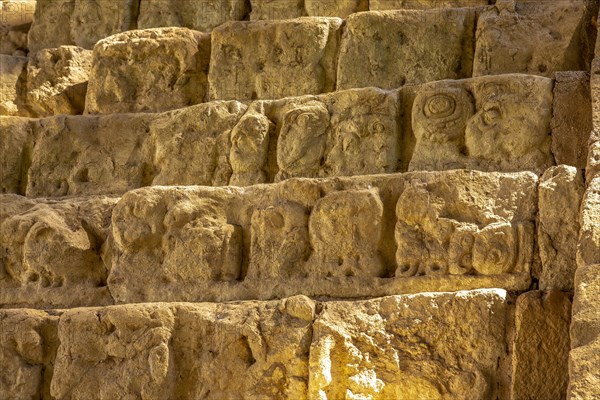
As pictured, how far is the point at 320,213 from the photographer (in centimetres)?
659

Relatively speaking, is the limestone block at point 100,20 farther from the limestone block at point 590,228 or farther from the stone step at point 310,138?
the limestone block at point 590,228

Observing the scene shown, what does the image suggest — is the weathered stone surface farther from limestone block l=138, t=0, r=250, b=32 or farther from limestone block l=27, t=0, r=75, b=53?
limestone block l=27, t=0, r=75, b=53

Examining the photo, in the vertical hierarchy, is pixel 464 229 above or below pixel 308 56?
below

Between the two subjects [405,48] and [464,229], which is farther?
[405,48]

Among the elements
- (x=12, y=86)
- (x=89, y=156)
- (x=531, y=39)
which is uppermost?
(x=531, y=39)

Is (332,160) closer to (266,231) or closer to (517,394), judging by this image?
(266,231)

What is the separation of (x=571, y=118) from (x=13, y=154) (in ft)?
13.3

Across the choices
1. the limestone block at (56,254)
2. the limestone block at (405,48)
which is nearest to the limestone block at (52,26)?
the limestone block at (56,254)

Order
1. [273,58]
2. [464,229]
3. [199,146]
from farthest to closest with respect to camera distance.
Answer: [273,58] → [199,146] → [464,229]

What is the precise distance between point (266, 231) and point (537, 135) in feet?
5.48

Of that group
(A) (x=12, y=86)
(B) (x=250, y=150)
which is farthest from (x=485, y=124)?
(A) (x=12, y=86)

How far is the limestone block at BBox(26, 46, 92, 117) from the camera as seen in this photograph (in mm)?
8984

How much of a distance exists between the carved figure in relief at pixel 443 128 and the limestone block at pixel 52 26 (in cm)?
403

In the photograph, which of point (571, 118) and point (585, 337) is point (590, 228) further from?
point (571, 118)
